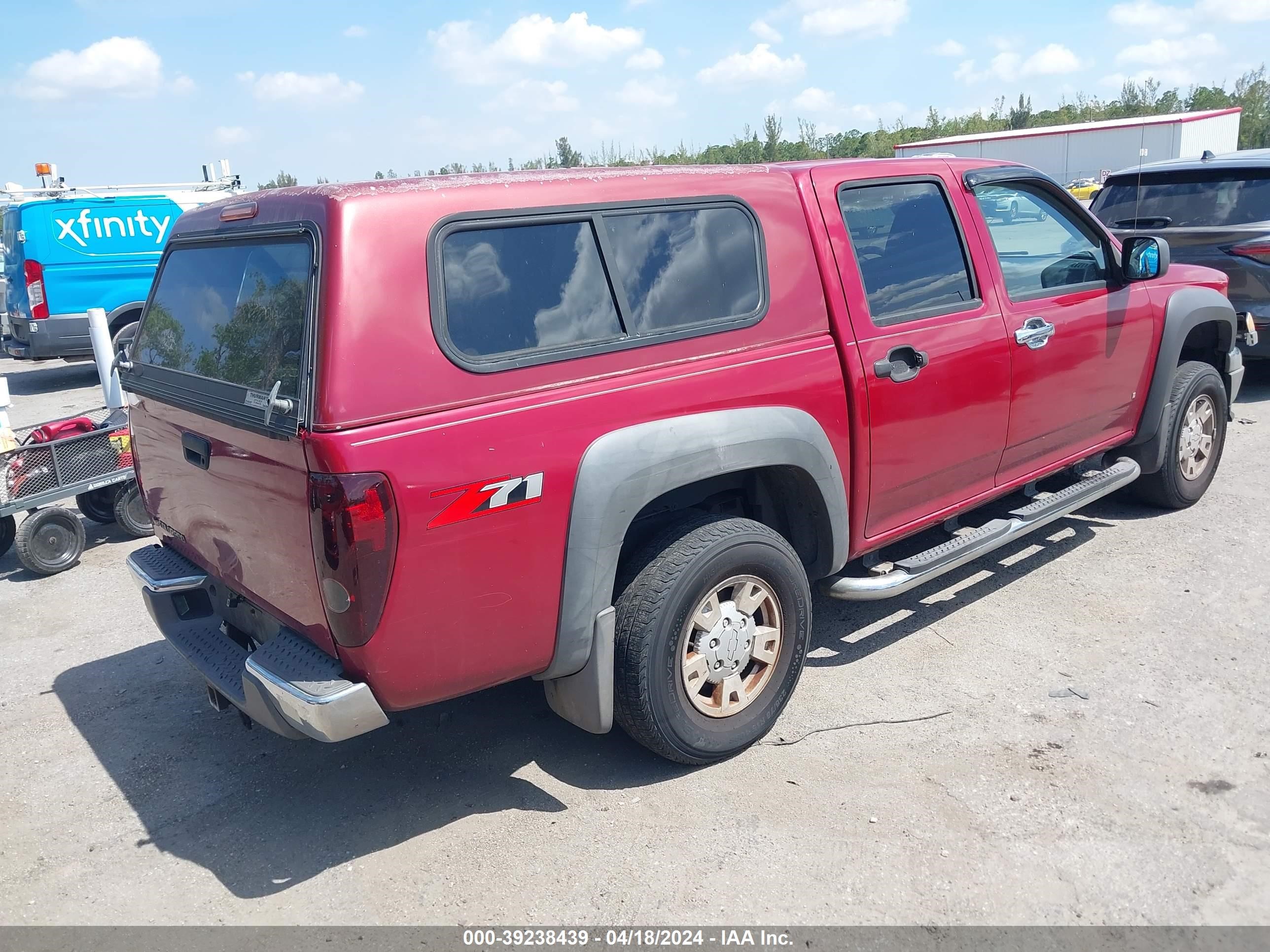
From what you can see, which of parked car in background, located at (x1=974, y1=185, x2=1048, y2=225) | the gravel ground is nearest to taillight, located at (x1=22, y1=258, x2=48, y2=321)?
the gravel ground

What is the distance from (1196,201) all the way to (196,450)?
25.4 ft

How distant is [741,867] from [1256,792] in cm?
171

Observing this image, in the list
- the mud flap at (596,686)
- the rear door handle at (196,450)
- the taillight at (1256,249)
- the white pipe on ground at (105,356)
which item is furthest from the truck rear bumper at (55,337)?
the taillight at (1256,249)

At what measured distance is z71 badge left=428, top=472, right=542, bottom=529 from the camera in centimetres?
271

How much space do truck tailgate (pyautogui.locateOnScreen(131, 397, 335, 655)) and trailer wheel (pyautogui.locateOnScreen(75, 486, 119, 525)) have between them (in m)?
2.93

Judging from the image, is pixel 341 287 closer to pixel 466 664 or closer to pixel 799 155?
pixel 466 664

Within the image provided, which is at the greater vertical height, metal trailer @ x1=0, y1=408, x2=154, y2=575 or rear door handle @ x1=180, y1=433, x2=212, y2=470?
rear door handle @ x1=180, y1=433, x2=212, y2=470

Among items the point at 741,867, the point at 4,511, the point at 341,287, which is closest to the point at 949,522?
the point at 741,867

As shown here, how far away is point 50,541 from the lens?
579cm

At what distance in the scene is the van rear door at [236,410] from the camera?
109 inches

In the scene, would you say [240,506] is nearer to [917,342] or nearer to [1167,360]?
[917,342]

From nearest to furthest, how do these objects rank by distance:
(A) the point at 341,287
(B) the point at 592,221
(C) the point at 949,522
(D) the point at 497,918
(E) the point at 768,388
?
(A) the point at 341,287 → (D) the point at 497,918 → (B) the point at 592,221 → (E) the point at 768,388 → (C) the point at 949,522

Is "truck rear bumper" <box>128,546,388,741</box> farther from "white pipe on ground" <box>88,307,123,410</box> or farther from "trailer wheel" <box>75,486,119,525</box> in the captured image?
"white pipe on ground" <box>88,307,123,410</box>

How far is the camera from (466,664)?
2.91 metres
